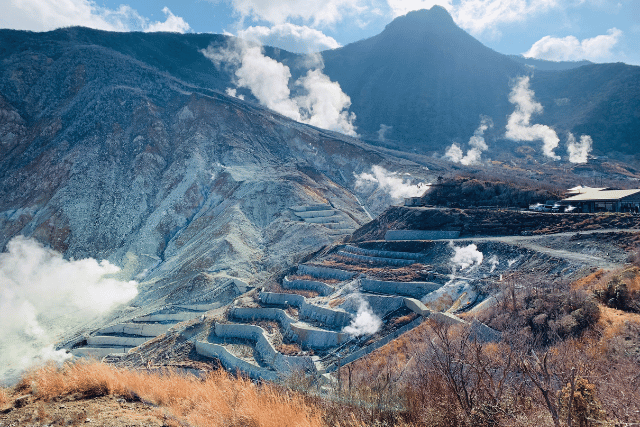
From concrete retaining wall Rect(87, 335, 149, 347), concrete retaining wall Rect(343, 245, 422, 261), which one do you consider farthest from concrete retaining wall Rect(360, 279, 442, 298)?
concrete retaining wall Rect(87, 335, 149, 347)

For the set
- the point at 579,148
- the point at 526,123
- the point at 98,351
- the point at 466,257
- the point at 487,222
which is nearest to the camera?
the point at 466,257

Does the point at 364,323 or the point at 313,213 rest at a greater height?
the point at 313,213

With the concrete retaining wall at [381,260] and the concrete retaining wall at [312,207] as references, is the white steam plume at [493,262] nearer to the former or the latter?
the concrete retaining wall at [381,260]

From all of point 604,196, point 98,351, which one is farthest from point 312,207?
point 604,196

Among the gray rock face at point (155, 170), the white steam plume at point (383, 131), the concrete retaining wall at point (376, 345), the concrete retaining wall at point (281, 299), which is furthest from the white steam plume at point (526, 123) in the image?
the concrete retaining wall at point (376, 345)

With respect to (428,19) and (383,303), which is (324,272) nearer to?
(383,303)

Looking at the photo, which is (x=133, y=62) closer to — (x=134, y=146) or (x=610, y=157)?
(x=134, y=146)

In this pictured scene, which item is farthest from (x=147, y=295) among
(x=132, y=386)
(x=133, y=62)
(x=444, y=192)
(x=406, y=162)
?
(x=133, y=62)

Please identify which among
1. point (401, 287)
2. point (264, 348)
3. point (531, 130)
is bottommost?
point (264, 348)
